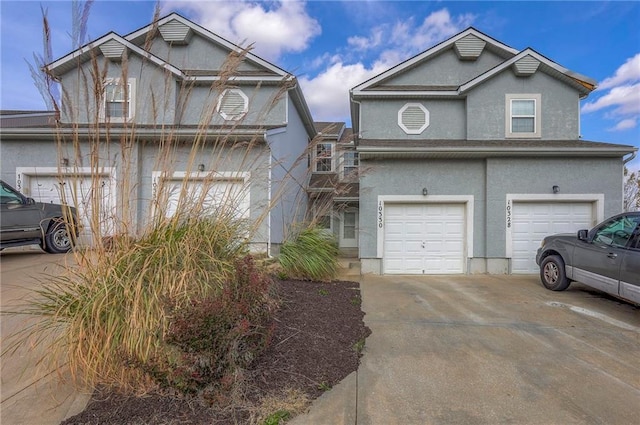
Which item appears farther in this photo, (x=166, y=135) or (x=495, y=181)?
(x=495, y=181)

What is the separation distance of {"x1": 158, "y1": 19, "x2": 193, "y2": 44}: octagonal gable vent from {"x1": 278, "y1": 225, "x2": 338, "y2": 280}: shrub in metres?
8.18

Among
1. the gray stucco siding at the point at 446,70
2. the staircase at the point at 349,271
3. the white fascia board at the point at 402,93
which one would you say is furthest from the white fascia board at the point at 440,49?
the staircase at the point at 349,271

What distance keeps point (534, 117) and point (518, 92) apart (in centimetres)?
91

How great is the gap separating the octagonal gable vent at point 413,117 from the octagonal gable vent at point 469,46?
2430 millimetres

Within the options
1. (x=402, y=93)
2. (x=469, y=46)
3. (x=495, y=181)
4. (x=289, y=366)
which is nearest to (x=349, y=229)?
(x=402, y=93)

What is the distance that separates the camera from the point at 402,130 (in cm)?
1045

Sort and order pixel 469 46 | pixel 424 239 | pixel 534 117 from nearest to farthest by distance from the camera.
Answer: pixel 424 239 < pixel 534 117 < pixel 469 46

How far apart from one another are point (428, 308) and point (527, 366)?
2.13 meters

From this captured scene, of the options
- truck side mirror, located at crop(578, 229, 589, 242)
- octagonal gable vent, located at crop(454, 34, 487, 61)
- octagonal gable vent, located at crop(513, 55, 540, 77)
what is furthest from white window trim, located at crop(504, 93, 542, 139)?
truck side mirror, located at crop(578, 229, 589, 242)

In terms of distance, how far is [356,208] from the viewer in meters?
14.0

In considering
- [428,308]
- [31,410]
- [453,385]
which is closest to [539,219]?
[428,308]

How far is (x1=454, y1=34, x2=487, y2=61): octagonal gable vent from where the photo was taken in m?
10.8

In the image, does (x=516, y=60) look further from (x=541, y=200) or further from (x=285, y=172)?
(x=285, y=172)

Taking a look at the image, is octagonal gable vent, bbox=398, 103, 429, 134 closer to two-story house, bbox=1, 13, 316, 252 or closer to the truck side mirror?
two-story house, bbox=1, 13, 316, 252
